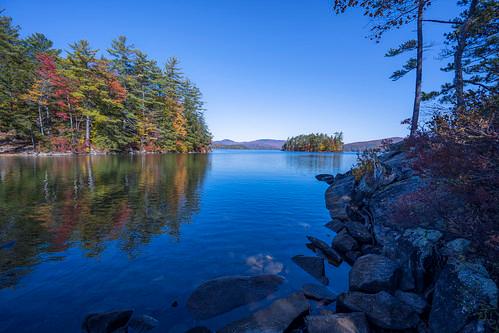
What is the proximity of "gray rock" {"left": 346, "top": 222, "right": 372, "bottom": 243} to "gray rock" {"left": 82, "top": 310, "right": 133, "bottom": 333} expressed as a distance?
6893mm

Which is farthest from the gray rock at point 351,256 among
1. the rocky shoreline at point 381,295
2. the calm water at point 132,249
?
the calm water at point 132,249

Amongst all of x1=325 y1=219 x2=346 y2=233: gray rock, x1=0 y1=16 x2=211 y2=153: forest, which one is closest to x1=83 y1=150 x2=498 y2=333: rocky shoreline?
x1=325 y1=219 x2=346 y2=233: gray rock

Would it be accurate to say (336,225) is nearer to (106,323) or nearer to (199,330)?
(199,330)

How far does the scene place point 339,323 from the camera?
3.39 m

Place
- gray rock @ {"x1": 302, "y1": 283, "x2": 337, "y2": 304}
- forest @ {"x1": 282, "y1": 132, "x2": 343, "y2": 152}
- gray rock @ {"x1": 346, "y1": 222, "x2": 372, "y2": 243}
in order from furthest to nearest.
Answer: forest @ {"x1": 282, "y1": 132, "x2": 343, "y2": 152}, gray rock @ {"x1": 346, "y1": 222, "x2": 372, "y2": 243}, gray rock @ {"x1": 302, "y1": 283, "x2": 337, "y2": 304}

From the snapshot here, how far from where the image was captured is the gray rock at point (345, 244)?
6660 millimetres

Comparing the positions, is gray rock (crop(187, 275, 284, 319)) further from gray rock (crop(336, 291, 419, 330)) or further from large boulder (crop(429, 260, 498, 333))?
large boulder (crop(429, 260, 498, 333))

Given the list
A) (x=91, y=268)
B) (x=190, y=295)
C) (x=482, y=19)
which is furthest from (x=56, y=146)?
(x=482, y=19)

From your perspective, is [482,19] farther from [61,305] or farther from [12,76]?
[12,76]

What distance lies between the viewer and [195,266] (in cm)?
558

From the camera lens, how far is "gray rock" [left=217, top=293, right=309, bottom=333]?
3.50 metres

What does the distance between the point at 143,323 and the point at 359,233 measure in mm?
6735

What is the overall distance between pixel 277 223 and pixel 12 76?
165 feet

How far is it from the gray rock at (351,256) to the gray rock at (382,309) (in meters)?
2.22
